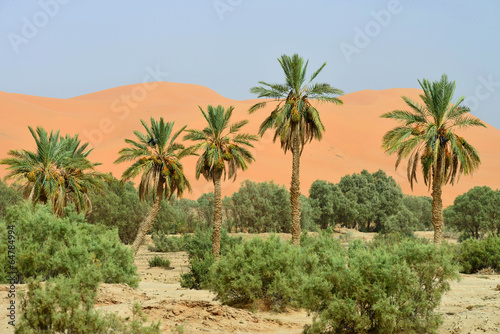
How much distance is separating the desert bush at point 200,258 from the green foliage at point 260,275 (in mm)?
1548

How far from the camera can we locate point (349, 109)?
13225 cm

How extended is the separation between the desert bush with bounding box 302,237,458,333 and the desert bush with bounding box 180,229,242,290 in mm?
5963

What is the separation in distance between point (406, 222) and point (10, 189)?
36.9 m

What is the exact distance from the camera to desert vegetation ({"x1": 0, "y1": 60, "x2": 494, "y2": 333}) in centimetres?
1050

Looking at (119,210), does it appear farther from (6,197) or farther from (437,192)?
(437,192)

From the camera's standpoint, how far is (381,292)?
10.6 meters

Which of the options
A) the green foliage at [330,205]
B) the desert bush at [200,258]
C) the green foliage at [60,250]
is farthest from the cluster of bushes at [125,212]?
the green foliage at [60,250]

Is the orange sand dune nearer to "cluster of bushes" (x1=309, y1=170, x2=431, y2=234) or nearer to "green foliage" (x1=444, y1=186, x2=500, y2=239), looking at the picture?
"cluster of bushes" (x1=309, y1=170, x2=431, y2=234)

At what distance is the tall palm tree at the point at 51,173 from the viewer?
22766mm

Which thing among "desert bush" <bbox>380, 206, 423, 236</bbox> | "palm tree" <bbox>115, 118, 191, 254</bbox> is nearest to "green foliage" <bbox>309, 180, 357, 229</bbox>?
"desert bush" <bbox>380, 206, 423, 236</bbox>

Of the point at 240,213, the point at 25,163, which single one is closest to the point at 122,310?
the point at 25,163

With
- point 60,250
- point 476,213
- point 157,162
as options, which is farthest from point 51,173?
point 476,213

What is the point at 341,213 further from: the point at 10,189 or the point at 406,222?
the point at 10,189

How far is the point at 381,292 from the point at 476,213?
36.0 m
